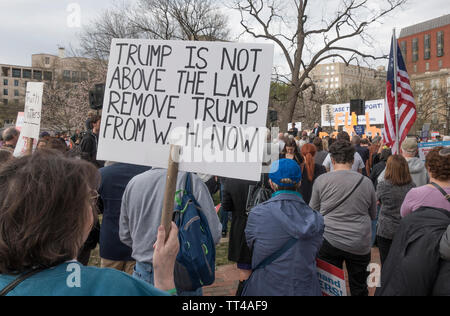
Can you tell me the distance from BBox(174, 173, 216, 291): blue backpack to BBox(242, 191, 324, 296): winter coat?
360 millimetres

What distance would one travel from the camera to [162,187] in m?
2.52

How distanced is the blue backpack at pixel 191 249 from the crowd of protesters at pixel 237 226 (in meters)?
0.06

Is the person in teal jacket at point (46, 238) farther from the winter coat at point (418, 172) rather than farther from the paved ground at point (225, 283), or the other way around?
the winter coat at point (418, 172)

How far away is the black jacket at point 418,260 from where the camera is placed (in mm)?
1845

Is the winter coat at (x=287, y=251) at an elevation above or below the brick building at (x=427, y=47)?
below

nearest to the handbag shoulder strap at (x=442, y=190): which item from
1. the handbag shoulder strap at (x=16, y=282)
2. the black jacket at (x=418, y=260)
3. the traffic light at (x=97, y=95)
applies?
the black jacket at (x=418, y=260)

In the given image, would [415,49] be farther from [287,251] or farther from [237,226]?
[287,251]

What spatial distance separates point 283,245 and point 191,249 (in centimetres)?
62

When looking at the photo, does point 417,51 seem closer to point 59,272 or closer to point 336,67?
point 336,67

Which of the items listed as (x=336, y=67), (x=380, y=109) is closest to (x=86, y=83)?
(x=380, y=109)

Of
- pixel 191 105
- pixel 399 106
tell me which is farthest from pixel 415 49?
pixel 191 105

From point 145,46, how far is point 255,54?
660mm

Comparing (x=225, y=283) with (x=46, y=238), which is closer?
(x=46, y=238)

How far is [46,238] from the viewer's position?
1.14 m
